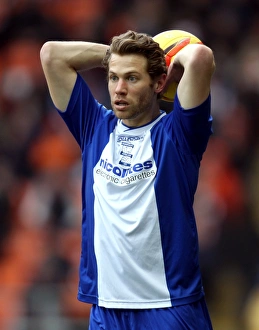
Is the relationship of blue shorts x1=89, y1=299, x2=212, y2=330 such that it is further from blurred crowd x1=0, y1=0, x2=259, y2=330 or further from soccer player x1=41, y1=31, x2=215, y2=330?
blurred crowd x1=0, y1=0, x2=259, y2=330

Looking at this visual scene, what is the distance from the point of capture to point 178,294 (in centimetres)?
376

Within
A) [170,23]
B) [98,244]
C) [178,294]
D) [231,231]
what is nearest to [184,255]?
[178,294]

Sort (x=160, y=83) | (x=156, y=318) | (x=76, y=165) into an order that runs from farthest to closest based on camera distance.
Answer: (x=76, y=165), (x=160, y=83), (x=156, y=318)

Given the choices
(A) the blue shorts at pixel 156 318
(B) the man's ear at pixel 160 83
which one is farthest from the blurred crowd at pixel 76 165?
(B) the man's ear at pixel 160 83

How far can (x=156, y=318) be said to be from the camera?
3.75 metres

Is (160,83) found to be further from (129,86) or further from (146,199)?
(146,199)

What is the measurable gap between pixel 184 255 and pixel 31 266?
4630 mm

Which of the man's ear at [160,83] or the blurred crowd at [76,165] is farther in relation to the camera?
the blurred crowd at [76,165]

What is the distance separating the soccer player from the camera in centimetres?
376

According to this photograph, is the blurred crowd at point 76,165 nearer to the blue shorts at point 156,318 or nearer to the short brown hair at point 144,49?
the blue shorts at point 156,318

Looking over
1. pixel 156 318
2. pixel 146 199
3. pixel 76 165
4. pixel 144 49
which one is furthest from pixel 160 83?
pixel 76 165

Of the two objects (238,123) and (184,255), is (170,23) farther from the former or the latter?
(184,255)

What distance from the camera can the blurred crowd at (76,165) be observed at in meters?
7.96

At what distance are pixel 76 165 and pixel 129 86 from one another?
493 cm
